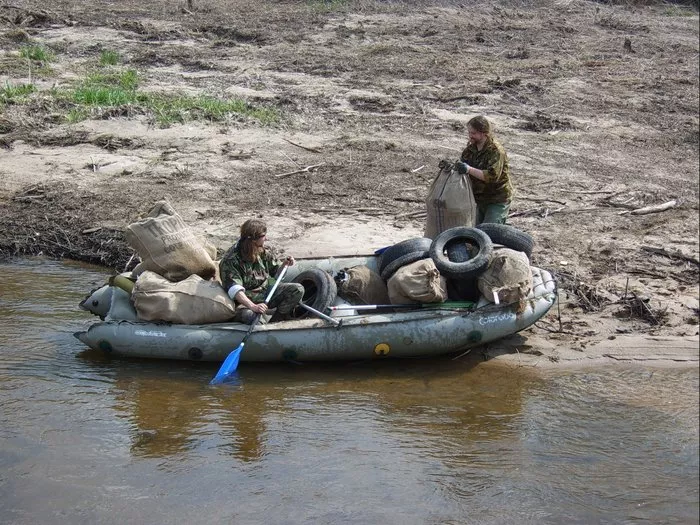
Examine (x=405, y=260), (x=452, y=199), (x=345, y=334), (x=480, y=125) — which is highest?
(x=480, y=125)

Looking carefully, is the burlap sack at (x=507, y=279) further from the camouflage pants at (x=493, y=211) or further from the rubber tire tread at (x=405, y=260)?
the camouflage pants at (x=493, y=211)

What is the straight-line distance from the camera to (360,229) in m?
10.9

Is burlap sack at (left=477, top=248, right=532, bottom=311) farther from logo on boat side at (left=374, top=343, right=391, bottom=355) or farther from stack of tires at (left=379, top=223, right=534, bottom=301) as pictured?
logo on boat side at (left=374, top=343, right=391, bottom=355)

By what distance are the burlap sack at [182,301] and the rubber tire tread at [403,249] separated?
1.40 m

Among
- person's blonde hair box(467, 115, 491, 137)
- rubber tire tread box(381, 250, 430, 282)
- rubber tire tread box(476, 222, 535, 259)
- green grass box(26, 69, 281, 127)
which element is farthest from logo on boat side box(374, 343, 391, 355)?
green grass box(26, 69, 281, 127)

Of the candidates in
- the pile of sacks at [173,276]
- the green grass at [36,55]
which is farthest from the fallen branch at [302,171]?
the green grass at [36,55]

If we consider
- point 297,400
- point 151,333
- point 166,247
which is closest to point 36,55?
point 166,247

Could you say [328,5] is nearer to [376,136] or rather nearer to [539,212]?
[376,136]

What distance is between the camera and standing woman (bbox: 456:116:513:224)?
8.68 metres

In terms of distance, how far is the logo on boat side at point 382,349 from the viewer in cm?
809

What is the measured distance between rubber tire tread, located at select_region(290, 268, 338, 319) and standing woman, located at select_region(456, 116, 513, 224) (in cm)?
153

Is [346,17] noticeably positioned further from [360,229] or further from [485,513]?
[485,513]

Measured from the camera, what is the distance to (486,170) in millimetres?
8734

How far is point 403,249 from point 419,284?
0.53m
